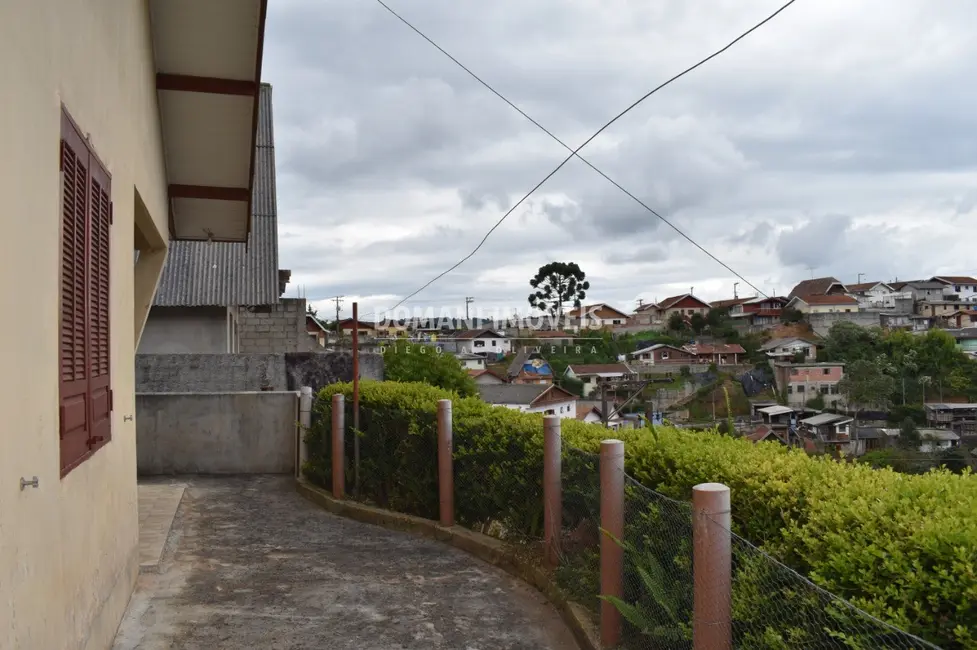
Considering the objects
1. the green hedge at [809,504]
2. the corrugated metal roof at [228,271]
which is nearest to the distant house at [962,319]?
the corrugated metal roof at [228,271]

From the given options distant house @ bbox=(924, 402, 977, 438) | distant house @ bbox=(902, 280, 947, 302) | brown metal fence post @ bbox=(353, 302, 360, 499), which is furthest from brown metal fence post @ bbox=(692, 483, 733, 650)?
distant house @ bbox=(902, 280, 947, 302)

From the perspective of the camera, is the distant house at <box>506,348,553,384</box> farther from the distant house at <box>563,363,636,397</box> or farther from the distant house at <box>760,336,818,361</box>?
the distant house at <box>760,336,818,361</box>

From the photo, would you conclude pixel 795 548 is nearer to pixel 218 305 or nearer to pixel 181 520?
pixel 181 520

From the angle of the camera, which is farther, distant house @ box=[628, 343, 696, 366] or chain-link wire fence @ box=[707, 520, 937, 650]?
distant house @ box=[628, 343, 696, 366]

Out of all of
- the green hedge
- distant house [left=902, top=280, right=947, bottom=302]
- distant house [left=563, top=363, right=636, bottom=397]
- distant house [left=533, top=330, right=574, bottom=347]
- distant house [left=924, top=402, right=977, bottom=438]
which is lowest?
distant house [left=563, top=363, right=636, bottom=397]

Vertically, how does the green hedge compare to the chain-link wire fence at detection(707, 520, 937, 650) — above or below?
above

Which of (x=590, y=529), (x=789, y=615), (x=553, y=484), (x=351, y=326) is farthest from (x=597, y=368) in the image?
(x=789, y=615)

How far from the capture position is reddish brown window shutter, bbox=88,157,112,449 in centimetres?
457

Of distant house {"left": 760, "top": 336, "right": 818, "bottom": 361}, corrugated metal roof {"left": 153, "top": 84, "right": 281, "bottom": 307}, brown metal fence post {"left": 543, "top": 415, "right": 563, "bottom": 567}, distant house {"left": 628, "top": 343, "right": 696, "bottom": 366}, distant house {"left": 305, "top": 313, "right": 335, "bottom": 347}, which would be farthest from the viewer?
distant house {"left": 628, "top": 343, "right": 696, "bottom": 366}

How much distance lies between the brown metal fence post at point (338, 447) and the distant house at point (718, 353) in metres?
42.7

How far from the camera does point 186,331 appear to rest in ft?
58.9

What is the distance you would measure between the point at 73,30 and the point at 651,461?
3680 millimetres

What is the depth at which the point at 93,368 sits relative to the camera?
15.3 ft

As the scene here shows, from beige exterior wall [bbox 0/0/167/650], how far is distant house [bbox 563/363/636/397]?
42.0 meters
